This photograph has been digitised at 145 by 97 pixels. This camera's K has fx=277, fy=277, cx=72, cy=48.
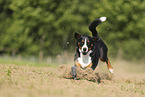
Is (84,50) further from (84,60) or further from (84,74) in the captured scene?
(84,74)

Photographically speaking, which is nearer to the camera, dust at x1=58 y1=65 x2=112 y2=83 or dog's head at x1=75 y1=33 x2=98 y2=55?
dust at x1=58 y1=65 x2=112 y2=83

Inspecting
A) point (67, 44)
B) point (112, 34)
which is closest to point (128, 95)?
point (67, 44)

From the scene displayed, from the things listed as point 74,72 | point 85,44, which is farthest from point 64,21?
point 74,72

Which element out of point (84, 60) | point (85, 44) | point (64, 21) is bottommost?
point (84, 60)

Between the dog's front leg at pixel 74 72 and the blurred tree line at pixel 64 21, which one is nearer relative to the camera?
the dog's front leg at pixel 74 72

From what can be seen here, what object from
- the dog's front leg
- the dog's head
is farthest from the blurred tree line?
the dog's front leg

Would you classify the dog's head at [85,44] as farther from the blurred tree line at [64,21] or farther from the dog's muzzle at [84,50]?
the blurred tree line at [64,21]

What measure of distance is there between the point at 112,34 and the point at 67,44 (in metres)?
13.0

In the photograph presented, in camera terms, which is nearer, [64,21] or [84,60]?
[84,60]

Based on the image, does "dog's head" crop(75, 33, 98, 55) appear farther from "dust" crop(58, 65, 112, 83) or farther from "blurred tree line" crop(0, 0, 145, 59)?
"blurred tree line" crop(0, 0, 145, 59)

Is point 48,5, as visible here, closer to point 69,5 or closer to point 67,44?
point 69,5

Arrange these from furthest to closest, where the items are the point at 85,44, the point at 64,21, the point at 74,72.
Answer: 1. the point at 64,21
2. the point at 85,44
3. the point at 74,72

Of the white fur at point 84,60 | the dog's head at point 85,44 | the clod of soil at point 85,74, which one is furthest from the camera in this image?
the white fur at point 84,60

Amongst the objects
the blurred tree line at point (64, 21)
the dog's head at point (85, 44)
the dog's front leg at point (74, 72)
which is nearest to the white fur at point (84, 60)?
the dog's head at point (85, 44)
